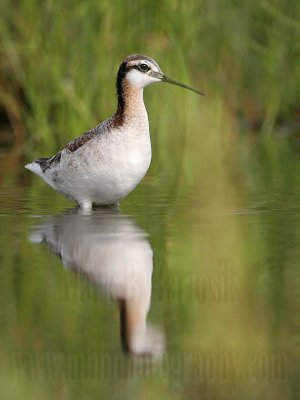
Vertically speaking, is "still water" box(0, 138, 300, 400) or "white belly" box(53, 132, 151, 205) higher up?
"white belly" box(53, 132, 151, 205)

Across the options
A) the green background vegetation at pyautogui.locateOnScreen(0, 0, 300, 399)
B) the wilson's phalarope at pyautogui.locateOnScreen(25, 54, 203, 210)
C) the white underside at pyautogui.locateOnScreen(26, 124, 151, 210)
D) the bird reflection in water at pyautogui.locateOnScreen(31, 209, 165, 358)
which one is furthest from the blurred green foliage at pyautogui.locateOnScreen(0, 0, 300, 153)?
the bird reflection in water at pyautogui.locateOnScreen(31, 209, 165, 358)

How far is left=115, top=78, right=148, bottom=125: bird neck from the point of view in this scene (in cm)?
955

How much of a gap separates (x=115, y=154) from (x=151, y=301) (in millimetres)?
3230

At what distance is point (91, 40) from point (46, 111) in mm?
1221

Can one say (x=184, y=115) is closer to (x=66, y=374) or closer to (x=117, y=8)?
(x=117, y=8)

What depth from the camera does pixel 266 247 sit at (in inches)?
303

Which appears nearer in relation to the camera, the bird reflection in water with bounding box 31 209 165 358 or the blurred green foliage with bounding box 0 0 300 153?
the bird reflection in water with bounding box 31 209 165 358

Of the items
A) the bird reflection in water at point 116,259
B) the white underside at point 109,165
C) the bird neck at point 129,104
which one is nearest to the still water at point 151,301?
the bird reflection in water at point 116,259

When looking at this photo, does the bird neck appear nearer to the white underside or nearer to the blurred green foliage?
the white underside

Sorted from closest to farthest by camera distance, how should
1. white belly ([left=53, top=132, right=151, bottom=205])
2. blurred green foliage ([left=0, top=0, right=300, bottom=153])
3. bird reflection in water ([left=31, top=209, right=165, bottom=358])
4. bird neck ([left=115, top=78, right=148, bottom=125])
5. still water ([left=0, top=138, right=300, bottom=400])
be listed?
still water ([left=0, top=138, right=300, bottom=400]) → bird reflection in water ([left=31, top=209, right=165, bottom=358]) → white belly ([left=53, top=132, right=151, bottom=205]) → bird neck ([left=115, top=78, right=148, bottom=125]) → blurred green foliage ([left=0, top=0, right=300, bottom=153])

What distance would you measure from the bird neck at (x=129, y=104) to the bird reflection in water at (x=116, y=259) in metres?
0.74

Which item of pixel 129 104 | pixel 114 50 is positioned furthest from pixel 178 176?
pixel 114 50

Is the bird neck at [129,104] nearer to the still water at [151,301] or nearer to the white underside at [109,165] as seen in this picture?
the white underside at [109,165]

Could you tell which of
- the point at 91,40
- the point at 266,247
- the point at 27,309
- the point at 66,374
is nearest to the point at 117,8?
the point at 91,40
